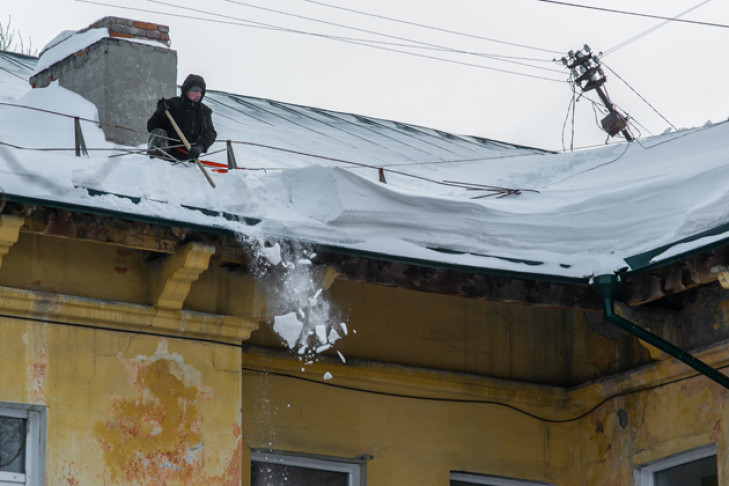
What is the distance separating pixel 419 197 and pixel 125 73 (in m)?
3.16

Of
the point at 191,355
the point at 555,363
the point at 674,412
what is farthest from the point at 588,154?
the point at 191,355

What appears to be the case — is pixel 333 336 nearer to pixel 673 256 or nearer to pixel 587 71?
pixel 673 256

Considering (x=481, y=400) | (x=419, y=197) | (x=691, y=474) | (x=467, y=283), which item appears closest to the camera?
(x=419, y=197)

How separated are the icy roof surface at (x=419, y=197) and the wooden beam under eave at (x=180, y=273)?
330 millimetres

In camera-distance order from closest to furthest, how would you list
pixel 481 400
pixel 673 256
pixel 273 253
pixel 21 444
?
pixel 21 444 < pixel 273 253 < pixel 673 256 < pixel 481 400

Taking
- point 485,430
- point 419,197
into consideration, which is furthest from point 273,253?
point 485,430

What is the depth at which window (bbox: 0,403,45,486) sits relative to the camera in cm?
807

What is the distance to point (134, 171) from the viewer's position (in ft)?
27.3

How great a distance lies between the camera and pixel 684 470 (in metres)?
10.2

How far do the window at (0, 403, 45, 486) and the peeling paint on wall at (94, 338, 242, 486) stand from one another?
35cm

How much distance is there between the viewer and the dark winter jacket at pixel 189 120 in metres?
10.1

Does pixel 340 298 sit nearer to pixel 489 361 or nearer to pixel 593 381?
pixel 489 361

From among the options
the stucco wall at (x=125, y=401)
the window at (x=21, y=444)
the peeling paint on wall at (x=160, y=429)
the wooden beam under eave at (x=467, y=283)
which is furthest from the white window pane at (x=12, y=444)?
the wooden beam under eave at (x=467, y=283)

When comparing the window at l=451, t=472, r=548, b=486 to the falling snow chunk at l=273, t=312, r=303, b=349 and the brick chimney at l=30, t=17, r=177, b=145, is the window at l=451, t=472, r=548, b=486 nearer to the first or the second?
the falling snow chunk at l=273, t=312, r=303, b=349
